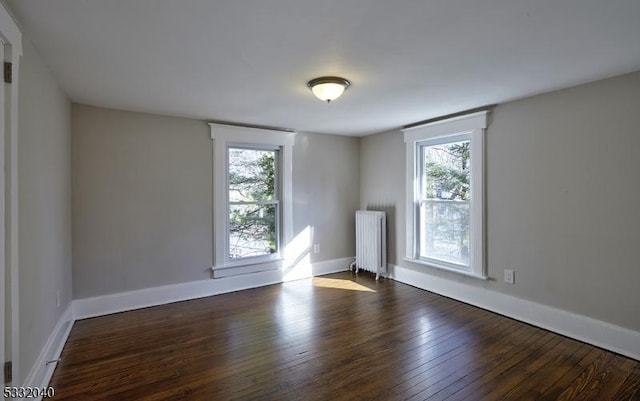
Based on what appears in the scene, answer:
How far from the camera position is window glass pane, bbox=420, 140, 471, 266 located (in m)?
3.91

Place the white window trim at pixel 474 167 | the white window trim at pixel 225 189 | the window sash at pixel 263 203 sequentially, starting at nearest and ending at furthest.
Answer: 1. the white window trim at pixel 474 167
2. the white window trim at pixel 225 189
3. the window sash at pixel 263 203

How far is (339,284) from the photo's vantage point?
4578 mm

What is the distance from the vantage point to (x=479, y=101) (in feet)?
11.0

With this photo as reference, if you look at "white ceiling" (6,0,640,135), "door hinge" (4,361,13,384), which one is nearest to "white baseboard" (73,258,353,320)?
"door hinge" (4,361,13,384)

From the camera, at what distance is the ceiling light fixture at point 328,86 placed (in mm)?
2641

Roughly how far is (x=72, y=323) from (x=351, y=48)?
3.57 meters

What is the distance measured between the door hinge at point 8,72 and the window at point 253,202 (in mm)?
2656

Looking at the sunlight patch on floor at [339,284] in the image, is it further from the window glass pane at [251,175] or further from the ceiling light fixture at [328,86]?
the ceiling light fixture at [328,86]

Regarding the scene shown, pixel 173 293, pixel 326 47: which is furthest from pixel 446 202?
pixel 173 293

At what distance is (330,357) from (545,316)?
2.09 m

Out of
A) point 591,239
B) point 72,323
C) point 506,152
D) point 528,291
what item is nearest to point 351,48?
point 506,152

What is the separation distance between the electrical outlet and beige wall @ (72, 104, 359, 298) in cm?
338

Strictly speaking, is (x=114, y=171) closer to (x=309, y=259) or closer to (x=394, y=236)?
(x=309, y=259)

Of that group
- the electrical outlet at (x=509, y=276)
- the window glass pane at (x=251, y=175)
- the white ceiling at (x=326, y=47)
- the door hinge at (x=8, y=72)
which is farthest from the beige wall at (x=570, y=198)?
the door hinge at (x=8, y=72)
